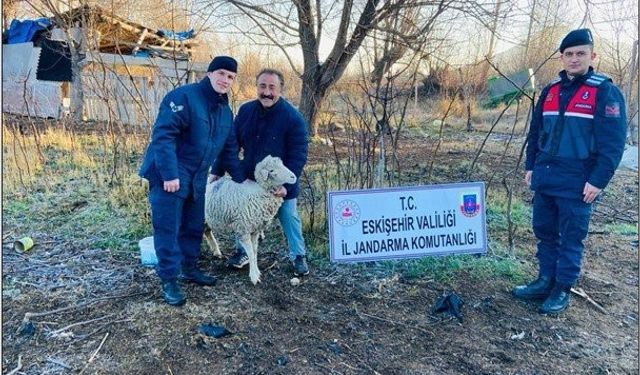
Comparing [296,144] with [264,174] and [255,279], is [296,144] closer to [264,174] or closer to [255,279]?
[264,174]

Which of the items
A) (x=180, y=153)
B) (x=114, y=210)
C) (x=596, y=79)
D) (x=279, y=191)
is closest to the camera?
(x=596, y=79)

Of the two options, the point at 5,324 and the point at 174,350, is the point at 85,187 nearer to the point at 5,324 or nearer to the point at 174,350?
the point at 5,324

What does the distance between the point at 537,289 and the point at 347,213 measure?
1.80 meters

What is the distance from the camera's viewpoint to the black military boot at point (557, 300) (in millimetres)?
3773

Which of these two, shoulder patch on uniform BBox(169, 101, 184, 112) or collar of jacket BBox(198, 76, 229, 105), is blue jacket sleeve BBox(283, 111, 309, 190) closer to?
collar of jacket BBox(198, 76, 229, 105)

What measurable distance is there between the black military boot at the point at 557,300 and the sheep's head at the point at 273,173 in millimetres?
2374

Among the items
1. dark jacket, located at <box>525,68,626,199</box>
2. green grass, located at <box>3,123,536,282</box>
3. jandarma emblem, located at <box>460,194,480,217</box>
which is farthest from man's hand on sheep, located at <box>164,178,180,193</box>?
dark jacket, located at <box>525,68,626,199</box>

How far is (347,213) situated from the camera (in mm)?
4316

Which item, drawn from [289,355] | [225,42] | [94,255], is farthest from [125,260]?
[225,42]

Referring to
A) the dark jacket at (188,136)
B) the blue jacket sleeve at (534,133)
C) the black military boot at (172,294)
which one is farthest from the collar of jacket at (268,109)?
the blue jacket sleeve at (534,133)

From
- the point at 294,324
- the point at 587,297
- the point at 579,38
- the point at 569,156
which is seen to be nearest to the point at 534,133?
the point at 569,156

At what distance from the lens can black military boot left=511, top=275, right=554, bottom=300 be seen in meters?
3.96

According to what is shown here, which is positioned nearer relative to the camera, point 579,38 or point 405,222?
point 579,38

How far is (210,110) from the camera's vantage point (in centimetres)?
360
